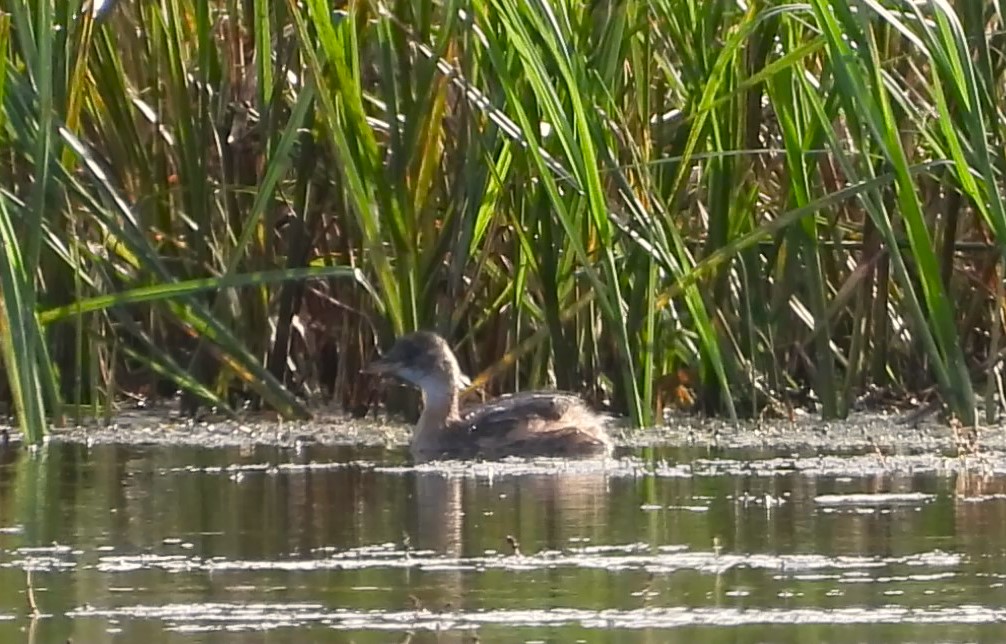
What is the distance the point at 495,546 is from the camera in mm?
6461

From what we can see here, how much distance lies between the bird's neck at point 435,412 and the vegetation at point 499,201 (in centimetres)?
23

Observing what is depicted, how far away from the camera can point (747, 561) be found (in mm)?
6133

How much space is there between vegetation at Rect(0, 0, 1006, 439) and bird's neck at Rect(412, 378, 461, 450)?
0.74 ft

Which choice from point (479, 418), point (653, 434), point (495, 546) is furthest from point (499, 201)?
point (495, 546)

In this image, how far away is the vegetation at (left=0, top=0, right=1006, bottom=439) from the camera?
324 inches

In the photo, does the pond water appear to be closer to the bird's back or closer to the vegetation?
the bird's back

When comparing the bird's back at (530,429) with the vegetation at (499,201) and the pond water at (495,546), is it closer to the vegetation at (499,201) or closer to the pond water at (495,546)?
the pond water at (495,546)

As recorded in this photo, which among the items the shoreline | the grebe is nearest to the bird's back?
the grebe

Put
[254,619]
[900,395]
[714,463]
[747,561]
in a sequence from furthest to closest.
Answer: [900,395], [714,463], [747,561], [254,619]

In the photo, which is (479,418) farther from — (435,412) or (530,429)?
(530,429)

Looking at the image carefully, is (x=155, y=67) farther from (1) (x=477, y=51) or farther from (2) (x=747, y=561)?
(2) (x=747, y=561)

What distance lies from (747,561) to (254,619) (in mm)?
1257

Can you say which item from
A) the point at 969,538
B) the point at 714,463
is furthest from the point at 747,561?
the point at 714,463

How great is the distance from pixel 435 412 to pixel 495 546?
2.55 meters
